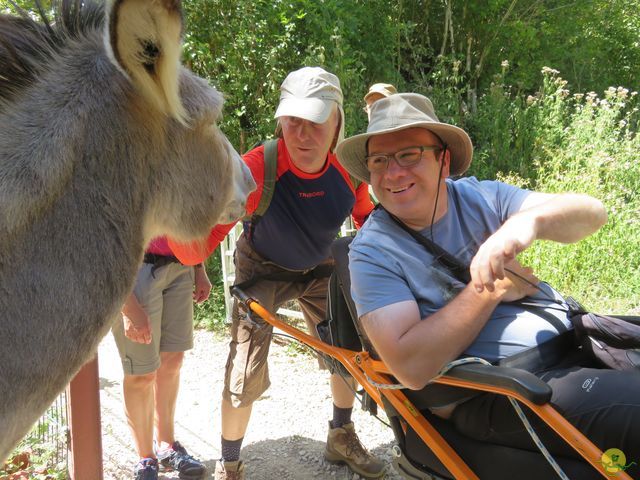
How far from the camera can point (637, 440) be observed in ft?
5.17

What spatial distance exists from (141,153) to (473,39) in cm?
1001

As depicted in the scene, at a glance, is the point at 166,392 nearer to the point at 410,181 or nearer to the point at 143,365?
the point at 143,365

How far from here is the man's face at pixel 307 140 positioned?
2.88 meters

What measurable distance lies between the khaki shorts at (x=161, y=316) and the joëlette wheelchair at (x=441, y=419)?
85 centimetres

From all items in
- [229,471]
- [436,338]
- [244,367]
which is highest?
[436,338]

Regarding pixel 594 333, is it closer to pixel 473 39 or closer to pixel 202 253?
pixel 202 253

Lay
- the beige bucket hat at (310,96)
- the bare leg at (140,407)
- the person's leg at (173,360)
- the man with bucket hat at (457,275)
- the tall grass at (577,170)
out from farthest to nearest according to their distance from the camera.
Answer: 1. the tall grass at (577,170)
2. the person's leg at (173,360)
3. the bare leg at (140,407)
4. the beige bucket hat at (310,96)
5. the man with bucket hat at (457,275)

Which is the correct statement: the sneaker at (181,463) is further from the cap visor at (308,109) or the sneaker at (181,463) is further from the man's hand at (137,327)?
the cap visor at (308,109)

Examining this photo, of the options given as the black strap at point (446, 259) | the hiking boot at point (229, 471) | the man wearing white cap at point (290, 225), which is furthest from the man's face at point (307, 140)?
the hiking boot at point (229, 471)

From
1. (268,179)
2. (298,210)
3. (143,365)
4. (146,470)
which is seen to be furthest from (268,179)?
(146,470)

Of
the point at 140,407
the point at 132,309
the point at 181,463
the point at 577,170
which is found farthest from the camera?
the point at 577,170

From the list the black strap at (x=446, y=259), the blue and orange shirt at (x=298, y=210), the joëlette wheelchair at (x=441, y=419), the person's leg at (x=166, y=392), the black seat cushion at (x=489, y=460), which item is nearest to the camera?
the joëlette wheelchair at (x=441, y=419)

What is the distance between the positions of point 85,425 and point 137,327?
0.52 m

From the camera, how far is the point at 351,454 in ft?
11.3
